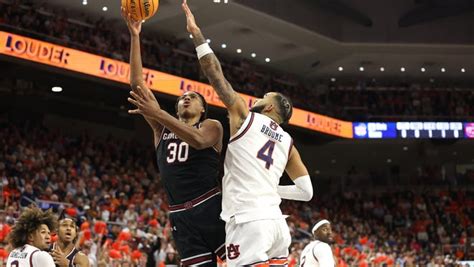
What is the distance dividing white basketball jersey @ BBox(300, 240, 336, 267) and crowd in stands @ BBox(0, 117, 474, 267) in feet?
15.7

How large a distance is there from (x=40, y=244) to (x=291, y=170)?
7.03 feet

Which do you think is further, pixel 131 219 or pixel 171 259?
pixel 131 219

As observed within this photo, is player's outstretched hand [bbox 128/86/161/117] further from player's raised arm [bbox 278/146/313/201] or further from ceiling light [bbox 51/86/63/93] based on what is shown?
ceiling light [bbox 51/86/63/93]

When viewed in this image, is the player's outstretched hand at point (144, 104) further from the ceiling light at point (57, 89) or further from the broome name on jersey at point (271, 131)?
the ceiling light at point (57, 89)

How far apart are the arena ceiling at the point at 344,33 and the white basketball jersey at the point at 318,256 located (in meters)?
17.3

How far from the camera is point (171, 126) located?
15.6 ft

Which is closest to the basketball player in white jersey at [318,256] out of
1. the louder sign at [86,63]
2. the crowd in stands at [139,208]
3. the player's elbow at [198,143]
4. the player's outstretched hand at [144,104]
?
the player's elbow at [198,143]

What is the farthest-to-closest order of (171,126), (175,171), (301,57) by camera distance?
(301,57) → (175,171) → (171,126)

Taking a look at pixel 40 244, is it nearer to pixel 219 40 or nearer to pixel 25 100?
pixel 25 100

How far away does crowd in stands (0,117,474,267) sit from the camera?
14547 millimetres

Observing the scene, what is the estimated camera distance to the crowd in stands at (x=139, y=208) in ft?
47.7

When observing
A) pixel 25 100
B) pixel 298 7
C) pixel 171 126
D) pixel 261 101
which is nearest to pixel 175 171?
pixel 171 126

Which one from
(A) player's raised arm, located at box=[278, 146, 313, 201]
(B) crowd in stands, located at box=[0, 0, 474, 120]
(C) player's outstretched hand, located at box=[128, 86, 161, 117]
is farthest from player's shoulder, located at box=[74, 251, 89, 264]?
(B) crowd in stands, located at box=[0, 0, 474, 120]

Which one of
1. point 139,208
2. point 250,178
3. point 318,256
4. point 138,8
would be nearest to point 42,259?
point 250,178
